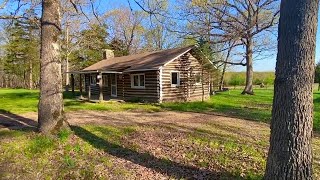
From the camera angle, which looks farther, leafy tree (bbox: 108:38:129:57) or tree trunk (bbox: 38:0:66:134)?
leafy tree (bbox: 108:38:129:57)

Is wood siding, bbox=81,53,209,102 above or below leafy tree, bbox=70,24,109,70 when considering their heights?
below

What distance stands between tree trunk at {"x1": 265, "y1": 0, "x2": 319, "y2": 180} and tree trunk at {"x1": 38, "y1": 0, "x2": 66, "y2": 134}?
5.75 metres

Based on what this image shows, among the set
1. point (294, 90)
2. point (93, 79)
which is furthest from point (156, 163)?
point (93, 79)

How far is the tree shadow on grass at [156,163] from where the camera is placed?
193 inches

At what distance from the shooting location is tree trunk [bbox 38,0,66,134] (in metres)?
7.25

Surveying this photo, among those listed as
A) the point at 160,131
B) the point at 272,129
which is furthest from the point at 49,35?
the point at 272,129

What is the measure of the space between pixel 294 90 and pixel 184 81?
1645 cm

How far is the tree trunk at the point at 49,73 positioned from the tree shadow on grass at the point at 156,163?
106cm

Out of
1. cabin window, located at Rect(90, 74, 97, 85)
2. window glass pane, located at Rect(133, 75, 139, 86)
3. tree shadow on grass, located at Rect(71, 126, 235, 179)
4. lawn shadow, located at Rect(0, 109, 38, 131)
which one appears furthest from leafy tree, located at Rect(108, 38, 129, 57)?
tree shadow on grass, located at Rect(71, 126, 235, 179)

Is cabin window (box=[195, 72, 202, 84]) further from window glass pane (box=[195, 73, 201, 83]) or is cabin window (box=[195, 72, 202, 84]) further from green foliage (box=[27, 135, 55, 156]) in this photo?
green foliage (box=[27, 135, 55, 156])

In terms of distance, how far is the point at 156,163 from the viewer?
552 centimetres

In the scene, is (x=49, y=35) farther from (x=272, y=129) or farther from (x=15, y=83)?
(x=15, y=83)

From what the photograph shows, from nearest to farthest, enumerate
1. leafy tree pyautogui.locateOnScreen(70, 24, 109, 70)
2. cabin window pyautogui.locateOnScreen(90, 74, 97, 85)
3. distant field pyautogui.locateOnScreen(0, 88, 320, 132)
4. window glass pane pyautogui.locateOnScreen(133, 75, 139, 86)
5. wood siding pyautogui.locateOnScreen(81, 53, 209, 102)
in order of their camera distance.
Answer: distant field pyautogui.locateOnScreen(0, 88, 320, 132)
wood siding pyautogui.locateOnScreen(81, 53, 209, 102)
window glass pane pyautogui.locateOnScreen(133, 75, 139, 86)
cabin window pyautogui.locateOnScreen(90, 74, 97, 85)
leafy tree pyautogui.locateOnScreen(70, 24, 109, 70)

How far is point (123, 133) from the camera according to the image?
820 cm
